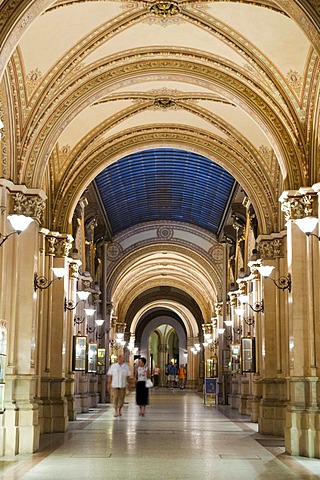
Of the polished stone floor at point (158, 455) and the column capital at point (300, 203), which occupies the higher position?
the column capital at point (300, 203)

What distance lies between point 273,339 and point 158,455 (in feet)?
19.1

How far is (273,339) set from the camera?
55.6 ft

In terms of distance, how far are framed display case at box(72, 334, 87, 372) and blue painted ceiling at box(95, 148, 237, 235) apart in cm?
574

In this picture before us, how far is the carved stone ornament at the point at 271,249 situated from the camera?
56.3ft

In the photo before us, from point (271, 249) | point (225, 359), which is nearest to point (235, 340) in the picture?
point (225, 359)

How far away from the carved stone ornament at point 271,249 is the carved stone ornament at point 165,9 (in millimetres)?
6561

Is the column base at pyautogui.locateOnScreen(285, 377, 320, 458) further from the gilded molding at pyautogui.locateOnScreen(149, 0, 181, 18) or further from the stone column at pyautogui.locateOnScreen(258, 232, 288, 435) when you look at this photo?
the gilded molding at pyautogui.locateOnScreen(149, 0, 181, 18)

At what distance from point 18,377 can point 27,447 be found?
1.18 m

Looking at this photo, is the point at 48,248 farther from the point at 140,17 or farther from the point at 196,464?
the point at 196,464

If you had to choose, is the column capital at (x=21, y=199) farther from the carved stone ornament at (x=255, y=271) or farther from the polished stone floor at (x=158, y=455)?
the carved stone ornament at (x=255, y=271)

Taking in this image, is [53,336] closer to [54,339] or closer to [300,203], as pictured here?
[54,339]

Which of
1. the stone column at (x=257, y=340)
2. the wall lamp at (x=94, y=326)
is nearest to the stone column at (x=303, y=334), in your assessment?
the stone column at (x=257, y=340)

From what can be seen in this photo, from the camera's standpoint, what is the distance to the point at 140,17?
1254cm

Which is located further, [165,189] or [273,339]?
[165,189]
